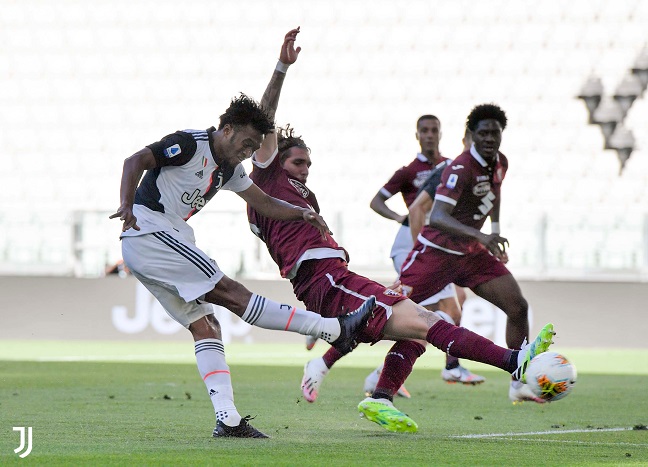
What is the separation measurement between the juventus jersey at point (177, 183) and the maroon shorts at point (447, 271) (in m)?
2.40

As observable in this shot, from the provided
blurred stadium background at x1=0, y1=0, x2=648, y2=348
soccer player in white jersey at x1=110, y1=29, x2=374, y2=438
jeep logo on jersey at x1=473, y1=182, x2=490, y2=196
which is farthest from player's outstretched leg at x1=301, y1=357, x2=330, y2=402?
blurred stadium background at x1=0, y1=0, x2=648, y2=348

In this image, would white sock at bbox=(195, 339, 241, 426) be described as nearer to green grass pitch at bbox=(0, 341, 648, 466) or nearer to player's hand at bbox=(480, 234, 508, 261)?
green grass pitch at bbox=(0, 341, 648, 466)

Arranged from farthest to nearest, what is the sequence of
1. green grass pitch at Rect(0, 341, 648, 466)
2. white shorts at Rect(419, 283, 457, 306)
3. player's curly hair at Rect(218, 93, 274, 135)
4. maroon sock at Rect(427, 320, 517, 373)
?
white shorts at Rect(419, 283, 457, 306), player's curly hair at Rect(218, 93, 274, 135), maroon sock at Rect(427, 320, 517, 373), green grass pitch at Rect(0, 341, 648, 466)

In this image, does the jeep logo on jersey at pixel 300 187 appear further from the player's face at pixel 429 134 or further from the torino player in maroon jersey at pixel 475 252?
the player's face at pixel 429 134

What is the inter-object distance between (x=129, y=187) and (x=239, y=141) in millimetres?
690

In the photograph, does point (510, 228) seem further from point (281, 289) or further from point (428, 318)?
point (428, 318)

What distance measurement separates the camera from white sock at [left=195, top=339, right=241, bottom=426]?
20.1 feet

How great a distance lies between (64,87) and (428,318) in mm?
21934

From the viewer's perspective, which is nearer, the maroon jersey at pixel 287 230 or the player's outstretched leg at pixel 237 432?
the player's outstretched leg at pixel 237 432

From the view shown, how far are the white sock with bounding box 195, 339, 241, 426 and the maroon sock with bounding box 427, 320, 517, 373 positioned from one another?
113cm

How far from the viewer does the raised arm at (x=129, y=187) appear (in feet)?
19.1

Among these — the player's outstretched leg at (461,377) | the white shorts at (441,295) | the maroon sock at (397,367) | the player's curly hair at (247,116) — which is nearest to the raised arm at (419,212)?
the white shorts at (441,295)

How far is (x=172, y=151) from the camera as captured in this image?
6062 mm

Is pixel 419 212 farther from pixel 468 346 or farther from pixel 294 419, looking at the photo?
pixel 468 346
